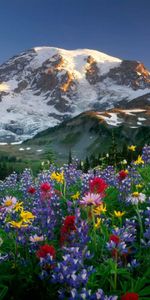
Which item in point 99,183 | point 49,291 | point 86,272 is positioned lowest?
point 49,291

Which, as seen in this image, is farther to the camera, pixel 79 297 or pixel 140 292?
pixel 140 292

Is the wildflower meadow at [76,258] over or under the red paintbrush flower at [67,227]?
under

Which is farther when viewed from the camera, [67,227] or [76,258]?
[67,227]

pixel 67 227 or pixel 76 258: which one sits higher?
pixel 67 227

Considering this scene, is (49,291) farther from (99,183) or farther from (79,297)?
(99,183)

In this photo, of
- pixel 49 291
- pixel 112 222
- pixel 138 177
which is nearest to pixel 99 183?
pixel 112 222

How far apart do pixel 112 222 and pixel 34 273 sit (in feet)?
5.93

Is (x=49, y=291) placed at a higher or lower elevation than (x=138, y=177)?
lower

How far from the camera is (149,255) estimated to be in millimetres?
6523

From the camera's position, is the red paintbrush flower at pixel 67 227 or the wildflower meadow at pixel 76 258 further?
the red paintbrush flower at pixel 67 227

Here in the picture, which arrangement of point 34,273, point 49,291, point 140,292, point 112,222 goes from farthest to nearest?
→ point 112,222
point 34,273
point 49,291
point 140,292

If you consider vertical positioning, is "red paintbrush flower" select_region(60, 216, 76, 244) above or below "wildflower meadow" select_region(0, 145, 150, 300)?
above

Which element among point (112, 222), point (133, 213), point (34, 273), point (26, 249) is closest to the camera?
point (34, 273)

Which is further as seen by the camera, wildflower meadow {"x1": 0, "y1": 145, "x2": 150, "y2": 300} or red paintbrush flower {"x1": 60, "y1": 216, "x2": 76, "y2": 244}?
red paintbrush flower {"x1": 60, "y1": 216, "x2": 76, "y2": 244}
